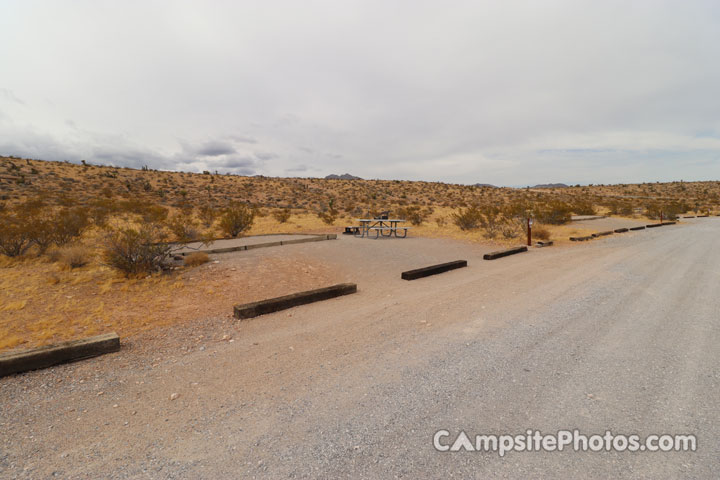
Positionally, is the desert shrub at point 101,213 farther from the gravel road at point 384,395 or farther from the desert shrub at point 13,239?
the gravel road at point 384,395

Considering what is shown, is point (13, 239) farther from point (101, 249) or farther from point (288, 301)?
point (288, 301)

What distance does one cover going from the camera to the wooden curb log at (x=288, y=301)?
4.51 metres

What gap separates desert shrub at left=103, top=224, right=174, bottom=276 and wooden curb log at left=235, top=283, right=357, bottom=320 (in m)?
3.58

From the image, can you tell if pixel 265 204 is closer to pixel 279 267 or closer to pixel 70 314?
pixel 279 267

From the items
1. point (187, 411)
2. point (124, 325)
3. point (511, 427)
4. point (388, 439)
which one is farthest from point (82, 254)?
point (511, 427)

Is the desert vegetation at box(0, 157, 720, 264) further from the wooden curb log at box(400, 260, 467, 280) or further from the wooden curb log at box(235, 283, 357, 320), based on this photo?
the wooden curb log at box(400, 260, 467, 280)

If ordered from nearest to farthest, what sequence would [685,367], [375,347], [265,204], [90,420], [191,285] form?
[90,420] → [685,367] → [375,347] → [191,285] → [265,204]

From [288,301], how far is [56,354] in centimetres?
261

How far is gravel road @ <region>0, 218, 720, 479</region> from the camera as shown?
197 centimetres

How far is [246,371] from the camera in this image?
3.07m

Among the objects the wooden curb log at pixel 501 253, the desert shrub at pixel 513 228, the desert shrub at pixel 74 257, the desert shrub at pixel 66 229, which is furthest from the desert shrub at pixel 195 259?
the desert shrub at pixel 513 228

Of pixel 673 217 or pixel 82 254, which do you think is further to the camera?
pixel 673 217

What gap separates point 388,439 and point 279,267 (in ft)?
19.0

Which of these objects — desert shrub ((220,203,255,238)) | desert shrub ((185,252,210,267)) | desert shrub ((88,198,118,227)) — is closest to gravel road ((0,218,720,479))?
desert shrub ((185,252,210,267))
